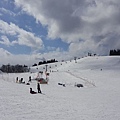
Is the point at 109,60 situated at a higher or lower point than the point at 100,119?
higher

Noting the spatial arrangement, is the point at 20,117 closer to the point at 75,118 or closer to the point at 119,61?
the point at 75,118

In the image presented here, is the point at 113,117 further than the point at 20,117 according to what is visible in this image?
Yes

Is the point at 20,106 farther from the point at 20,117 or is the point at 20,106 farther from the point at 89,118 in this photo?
the point at 89,118

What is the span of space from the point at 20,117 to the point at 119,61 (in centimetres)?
17589

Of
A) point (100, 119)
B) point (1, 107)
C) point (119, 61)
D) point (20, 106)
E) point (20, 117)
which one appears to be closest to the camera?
point (20, 117)

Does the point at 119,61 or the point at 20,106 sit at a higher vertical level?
the point at 119,61

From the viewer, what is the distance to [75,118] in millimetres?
17312

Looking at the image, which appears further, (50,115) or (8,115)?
(50,115)

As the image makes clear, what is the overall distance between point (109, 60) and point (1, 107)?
593 feet

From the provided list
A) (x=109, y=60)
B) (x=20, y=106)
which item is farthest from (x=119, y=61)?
(x=20, y=106)

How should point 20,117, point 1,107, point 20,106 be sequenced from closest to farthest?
1. point 20,117
2. point 1,107
3. point 20,106

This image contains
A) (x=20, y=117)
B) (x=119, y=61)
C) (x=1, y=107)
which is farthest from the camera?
(x=119, y=61)

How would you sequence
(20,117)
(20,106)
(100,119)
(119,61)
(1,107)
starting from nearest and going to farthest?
1. (20,117)
2. (100,119)
3. (1,107)
4. (20,106)
5. (119,61)

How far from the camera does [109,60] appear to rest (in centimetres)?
19438
